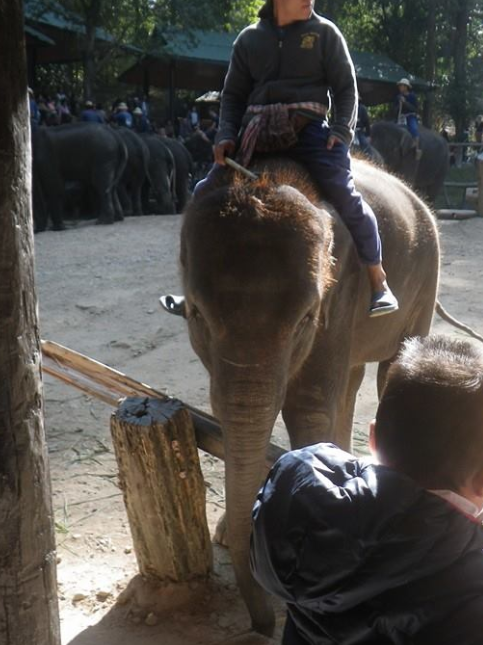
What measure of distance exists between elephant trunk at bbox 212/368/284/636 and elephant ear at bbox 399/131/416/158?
15.9 m

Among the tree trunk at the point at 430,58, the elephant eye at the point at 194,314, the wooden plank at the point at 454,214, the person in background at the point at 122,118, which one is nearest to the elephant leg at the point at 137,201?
the person in background at the point at 122,118

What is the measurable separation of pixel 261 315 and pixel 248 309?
5cm

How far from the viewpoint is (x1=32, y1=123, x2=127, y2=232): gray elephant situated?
49.4ft

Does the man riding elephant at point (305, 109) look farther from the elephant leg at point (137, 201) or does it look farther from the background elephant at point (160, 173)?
the background elephant at point (160, 173)

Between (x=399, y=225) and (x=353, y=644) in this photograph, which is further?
(x=399, y=225)

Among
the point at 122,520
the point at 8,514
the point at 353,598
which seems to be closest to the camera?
the point at 353,598

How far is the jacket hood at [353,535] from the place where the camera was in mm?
1790

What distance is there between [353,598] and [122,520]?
2.79 m

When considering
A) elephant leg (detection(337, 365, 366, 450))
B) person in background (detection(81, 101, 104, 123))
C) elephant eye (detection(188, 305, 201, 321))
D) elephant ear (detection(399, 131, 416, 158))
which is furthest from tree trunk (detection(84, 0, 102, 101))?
elephant eye (detection(188, 305, 201, 321))

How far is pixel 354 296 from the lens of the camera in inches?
156

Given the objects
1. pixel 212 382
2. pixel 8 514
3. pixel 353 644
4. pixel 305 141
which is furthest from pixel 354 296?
pixel 353 644

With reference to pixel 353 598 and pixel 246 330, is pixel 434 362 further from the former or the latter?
pixel 246 330

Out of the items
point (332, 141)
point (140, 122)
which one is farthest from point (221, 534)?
point (140, 122)

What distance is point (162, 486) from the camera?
355 cm
